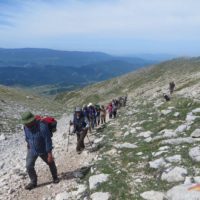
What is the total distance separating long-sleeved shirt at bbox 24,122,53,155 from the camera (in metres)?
14.2

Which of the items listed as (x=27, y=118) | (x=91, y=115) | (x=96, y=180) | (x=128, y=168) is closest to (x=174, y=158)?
(x=128, y=168)

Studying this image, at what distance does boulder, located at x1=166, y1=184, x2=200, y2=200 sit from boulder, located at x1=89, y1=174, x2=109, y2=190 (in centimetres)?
292

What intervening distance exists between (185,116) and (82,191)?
478 inches

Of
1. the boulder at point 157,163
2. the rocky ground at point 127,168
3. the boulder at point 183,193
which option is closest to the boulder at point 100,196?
the rocky ground at point 127,168

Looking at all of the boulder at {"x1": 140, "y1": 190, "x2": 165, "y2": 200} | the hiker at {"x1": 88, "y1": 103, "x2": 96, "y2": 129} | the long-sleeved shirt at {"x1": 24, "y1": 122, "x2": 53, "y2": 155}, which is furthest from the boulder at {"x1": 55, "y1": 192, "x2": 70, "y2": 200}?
the hiker at {"x1": 88, "y1": 103, "x2": 96, "y2": 129}

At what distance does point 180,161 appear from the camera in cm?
1483

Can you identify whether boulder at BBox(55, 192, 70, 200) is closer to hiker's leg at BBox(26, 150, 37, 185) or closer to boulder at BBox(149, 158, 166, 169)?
hiker's leg at BBox(26, 150, 37, 185)

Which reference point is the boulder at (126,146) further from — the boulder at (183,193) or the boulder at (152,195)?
the boulder at (183,193)

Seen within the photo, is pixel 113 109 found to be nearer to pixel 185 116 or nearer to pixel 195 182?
pixel 185 116

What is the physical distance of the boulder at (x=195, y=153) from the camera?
14741 mm

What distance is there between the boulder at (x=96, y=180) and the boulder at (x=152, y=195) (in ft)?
6.61

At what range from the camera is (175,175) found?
43.9ft

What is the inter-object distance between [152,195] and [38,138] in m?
4.60

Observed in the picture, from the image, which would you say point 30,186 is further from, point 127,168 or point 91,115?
point 91,115
